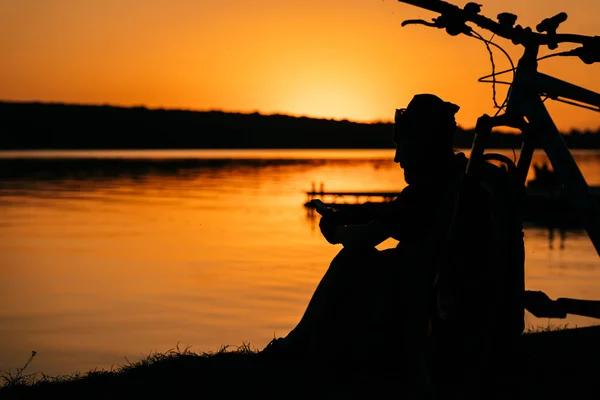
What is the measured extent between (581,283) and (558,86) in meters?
24.3

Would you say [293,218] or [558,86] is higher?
[558,86]

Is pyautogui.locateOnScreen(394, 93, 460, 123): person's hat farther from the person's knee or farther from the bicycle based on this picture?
the person's knee

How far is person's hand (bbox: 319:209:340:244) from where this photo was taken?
4.47 m

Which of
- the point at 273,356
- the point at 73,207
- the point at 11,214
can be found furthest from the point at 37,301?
the point at 73,207

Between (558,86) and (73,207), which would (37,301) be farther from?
(73,207)

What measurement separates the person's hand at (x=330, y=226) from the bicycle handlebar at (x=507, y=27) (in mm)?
1070

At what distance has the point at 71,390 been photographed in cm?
566

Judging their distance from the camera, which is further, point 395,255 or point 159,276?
point 159,276

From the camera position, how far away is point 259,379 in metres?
5.63

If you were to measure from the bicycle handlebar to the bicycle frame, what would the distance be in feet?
0.26

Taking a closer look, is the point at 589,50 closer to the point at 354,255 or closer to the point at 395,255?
the point at 395,255

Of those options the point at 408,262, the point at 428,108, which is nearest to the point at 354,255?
the point at 408,262

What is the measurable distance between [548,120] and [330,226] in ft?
4.07

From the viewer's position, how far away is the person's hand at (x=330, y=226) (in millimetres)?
4469
